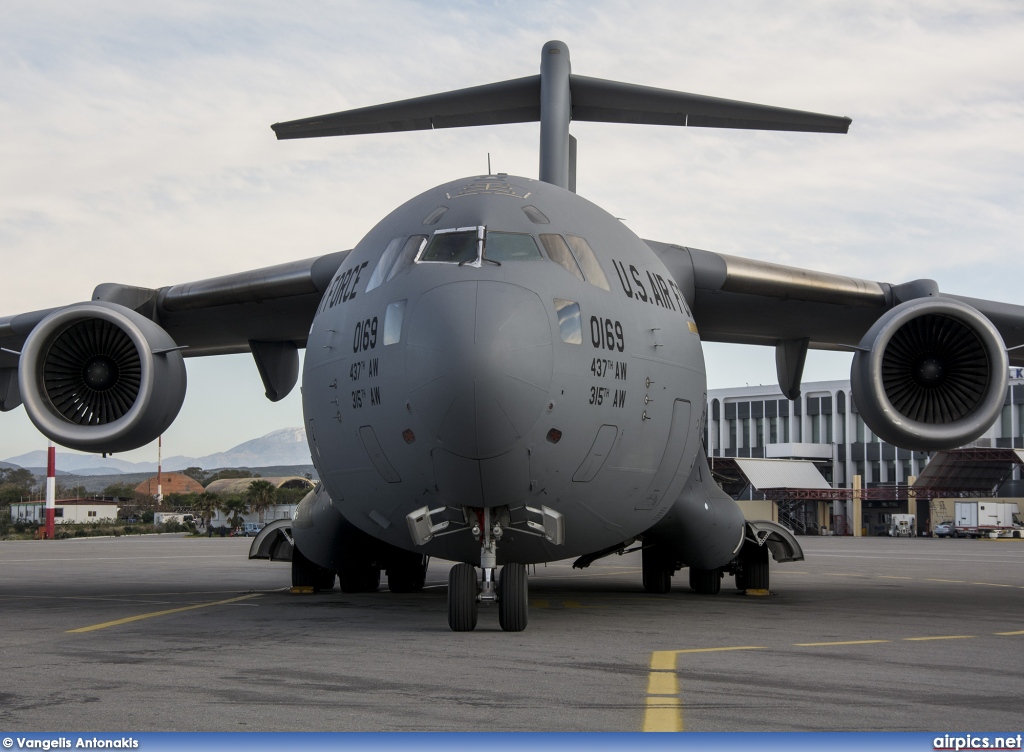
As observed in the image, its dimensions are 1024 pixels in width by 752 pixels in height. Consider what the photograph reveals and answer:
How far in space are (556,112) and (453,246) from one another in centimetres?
476

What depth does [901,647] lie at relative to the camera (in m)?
7.47

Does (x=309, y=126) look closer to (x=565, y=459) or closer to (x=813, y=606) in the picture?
(x=565, y=459)

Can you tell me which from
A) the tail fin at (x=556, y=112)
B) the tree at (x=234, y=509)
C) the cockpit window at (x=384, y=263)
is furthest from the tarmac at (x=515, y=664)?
the tree at (x=234, y=509)

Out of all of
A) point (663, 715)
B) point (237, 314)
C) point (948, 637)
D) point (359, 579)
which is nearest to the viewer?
point (663, 715)

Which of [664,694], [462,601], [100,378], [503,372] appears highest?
[100,378]

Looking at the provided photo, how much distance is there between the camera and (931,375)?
10.9 metres

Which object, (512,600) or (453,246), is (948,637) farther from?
(453,246)

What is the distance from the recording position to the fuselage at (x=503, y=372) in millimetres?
6949

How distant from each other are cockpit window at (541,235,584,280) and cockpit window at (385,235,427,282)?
0.87m

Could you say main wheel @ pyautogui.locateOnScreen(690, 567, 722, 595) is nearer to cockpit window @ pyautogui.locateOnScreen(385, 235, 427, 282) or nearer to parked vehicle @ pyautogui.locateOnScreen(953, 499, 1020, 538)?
cockpit window @ pyautogui.locateOnScreen(385, 235, 427, 282)

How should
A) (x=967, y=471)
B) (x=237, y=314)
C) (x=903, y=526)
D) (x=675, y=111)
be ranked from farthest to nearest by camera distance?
(x=967, y=471), (x=903, y=526), (x=237, y=314), (x=675, y=111)

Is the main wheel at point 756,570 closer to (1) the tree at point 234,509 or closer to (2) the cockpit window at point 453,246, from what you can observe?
(2) the cockpit window at point 453,246

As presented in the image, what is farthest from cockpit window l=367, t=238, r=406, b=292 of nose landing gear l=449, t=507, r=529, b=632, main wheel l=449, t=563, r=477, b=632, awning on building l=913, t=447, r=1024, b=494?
awning on building l=913, t=447, r=1024, b=494

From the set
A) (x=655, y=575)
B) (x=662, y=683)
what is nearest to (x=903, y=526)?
(x=655, y=575)
